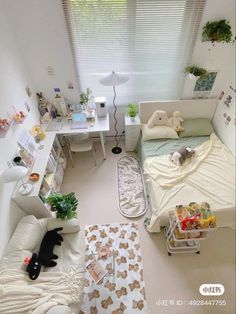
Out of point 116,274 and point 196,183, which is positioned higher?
point 196,183

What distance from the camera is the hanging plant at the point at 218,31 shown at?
6.67 feet

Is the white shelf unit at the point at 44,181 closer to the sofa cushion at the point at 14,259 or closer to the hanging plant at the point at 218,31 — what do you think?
the sofa cushion at the point at 14,259

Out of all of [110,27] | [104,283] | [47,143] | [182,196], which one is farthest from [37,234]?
[110,27]

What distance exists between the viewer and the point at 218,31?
2039mm

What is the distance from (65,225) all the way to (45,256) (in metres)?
0.30

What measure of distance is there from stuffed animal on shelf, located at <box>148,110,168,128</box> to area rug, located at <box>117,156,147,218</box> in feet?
2.04

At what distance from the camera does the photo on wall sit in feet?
8.24

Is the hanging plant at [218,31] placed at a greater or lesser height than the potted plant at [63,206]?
greater

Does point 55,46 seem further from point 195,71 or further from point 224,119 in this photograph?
point 224,119

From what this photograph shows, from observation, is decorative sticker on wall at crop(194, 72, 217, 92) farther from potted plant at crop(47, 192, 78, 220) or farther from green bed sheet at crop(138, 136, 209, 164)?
potted plant at crop(47, 192, 78, 220)

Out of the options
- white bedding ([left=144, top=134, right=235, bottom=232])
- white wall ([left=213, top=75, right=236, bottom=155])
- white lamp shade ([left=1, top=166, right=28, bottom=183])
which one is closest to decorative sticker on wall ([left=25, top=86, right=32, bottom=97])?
white lamp shade ([left=1, top=166, right=28, bottom=183])

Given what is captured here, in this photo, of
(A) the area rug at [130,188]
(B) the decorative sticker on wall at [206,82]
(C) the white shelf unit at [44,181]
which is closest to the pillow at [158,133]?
(A) the area rug at [130,188]

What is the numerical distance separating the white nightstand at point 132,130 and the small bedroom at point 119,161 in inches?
0.6

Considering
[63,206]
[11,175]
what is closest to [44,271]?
[63,206]
